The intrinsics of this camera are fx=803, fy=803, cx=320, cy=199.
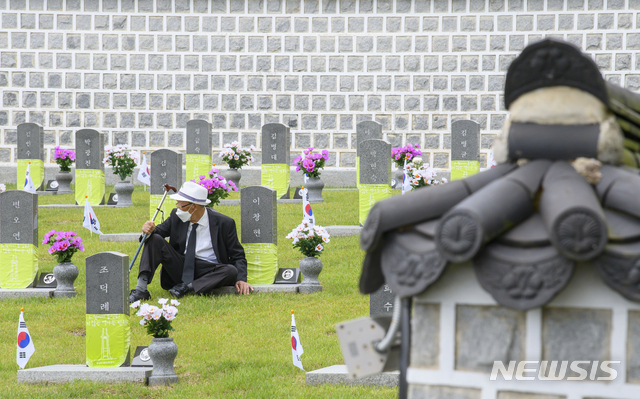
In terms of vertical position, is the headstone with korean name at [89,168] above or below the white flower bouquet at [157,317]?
above

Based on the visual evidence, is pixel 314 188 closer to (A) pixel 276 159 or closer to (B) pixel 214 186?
(A) pixel 276 159

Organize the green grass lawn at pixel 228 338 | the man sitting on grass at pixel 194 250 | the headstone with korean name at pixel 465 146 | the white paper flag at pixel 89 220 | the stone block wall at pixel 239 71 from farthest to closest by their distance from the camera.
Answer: the stone block wall at pixel 239 71, the headstone with korean name at pixel 465 146, the white paper flag at pixel 89 220, the man sitting on grass at pixel 194 250, the green grass lawn at pixel 228 338

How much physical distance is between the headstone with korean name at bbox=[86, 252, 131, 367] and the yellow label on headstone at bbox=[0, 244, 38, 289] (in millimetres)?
2530

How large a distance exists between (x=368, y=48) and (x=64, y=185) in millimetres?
6512

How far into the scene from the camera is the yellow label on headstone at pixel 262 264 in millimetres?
8312

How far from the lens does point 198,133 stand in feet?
44.7

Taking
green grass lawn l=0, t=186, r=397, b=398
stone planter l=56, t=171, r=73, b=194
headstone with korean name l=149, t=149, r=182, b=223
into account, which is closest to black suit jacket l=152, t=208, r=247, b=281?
green grass lawn l=0, t=186, r=397, b=398

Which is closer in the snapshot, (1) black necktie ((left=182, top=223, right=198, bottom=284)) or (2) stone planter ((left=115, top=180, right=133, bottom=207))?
(1) black necktie ((left=182, top=223, right=198, bottom=284))

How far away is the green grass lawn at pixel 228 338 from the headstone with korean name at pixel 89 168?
11.0 ft

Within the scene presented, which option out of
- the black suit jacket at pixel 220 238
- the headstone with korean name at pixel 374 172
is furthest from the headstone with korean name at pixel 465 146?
the black suit jacket at pixel 220 238

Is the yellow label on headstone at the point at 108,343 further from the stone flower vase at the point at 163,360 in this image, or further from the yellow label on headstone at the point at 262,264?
the yellow label on headstone at the point at 262,264

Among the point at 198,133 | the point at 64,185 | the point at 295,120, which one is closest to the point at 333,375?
the point at 198,133

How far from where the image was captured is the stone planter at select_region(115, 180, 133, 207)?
40.9ft

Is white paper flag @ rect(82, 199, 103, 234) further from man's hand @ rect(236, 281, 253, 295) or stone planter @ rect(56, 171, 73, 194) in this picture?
stone planter @ rect(56, 171, 73, 194)
